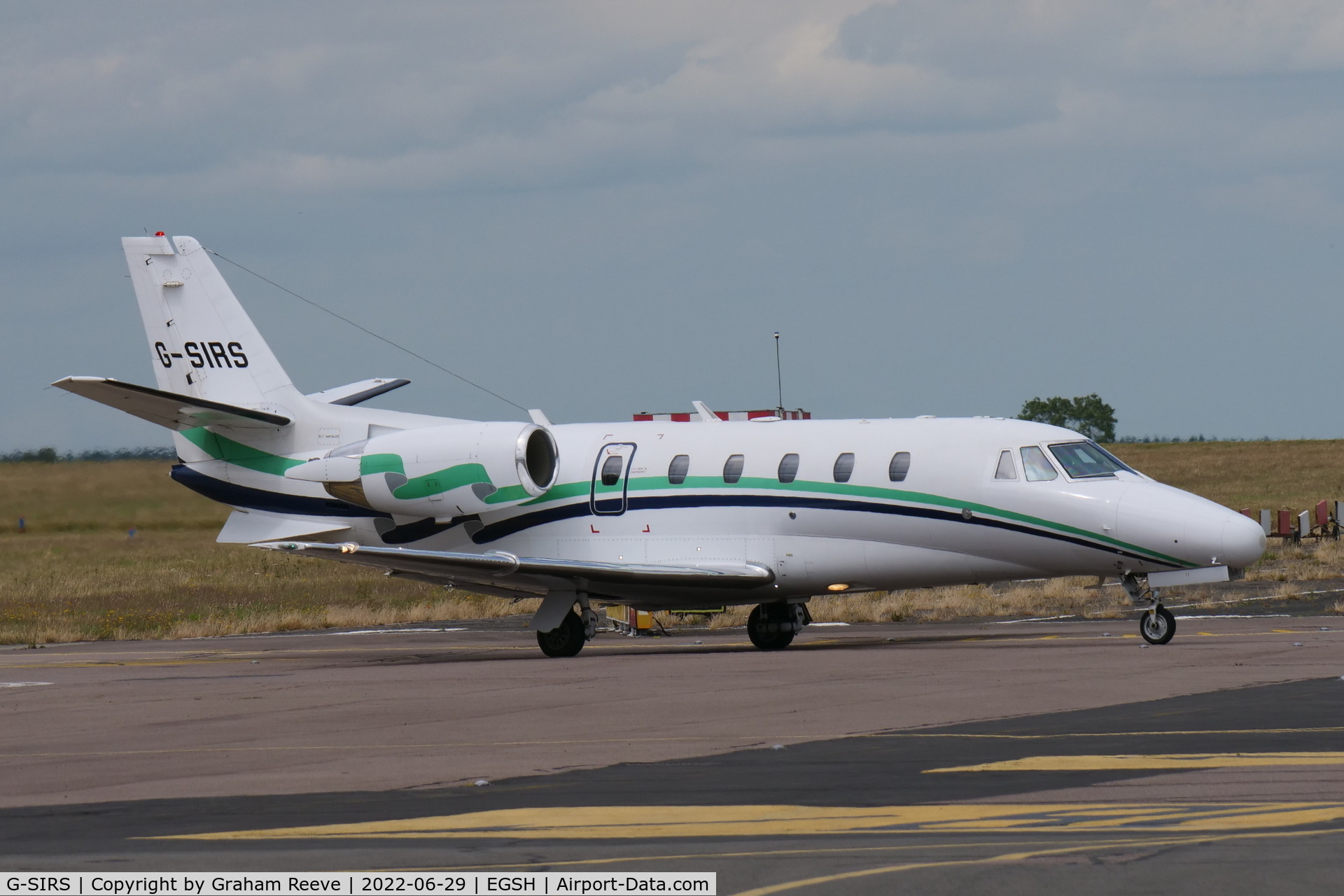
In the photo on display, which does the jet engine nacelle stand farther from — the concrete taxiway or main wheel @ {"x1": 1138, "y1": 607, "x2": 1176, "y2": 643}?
main wheel @ {"x1": 1138, "y1": 607, "x2": 1176, "y2": 643}

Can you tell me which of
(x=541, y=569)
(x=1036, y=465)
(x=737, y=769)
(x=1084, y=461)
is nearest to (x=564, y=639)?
(x=541, y=569)

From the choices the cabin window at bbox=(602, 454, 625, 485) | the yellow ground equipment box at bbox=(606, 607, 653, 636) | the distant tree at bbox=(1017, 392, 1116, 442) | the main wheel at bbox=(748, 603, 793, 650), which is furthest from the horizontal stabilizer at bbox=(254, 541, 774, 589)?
the distant tree at bbox=(1017, 392, 1116, 442)

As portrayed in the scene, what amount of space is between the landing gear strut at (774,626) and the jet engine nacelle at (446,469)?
4.10m

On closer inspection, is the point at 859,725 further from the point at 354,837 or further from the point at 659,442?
the point at 659,442

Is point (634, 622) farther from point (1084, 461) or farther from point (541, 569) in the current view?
point (1084, 461)

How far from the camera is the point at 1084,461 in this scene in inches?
969

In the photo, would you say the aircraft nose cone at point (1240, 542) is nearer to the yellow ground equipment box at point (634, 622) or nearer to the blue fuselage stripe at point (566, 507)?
the blue fuselage stripe at point (566, 507)

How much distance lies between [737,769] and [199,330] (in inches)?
806

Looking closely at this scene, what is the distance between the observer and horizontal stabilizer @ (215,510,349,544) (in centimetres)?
2936

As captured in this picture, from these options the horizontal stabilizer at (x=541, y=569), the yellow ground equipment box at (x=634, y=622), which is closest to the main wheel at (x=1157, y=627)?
the horizontal stabilizer at (x=541, y=569)

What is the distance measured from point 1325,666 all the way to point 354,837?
1335cm

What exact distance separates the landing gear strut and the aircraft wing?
127cm

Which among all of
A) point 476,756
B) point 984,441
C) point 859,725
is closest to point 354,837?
point 476,756

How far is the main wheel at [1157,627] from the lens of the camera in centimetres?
2308
